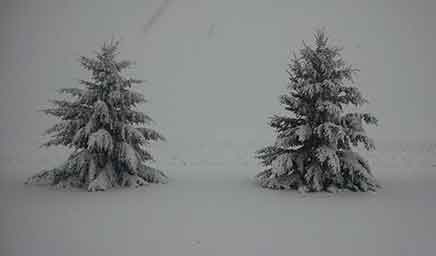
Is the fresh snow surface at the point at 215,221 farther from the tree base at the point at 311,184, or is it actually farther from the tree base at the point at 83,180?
A: the tree base at the point at 83,180

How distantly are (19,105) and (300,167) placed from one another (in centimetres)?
4380

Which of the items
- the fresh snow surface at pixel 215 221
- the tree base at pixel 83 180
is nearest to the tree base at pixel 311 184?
the fresh snow surface at pixel 215 221

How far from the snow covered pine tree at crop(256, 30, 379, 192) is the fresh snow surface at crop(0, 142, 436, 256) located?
75cm

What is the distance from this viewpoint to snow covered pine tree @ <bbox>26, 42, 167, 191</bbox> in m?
10.1

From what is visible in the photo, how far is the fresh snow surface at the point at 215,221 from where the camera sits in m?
5.04

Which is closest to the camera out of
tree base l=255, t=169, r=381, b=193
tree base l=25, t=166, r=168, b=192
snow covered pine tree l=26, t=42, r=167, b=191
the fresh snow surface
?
the fresh snow surface

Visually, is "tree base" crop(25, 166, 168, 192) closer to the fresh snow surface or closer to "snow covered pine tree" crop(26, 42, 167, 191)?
"snow covered pine tree" crop(26, 42, 167, 191)

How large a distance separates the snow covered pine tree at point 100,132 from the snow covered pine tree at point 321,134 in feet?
15.8

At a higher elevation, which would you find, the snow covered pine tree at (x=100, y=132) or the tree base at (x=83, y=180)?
the snow covered pine tree at (x=100, y=132)

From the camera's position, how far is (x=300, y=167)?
1025cm

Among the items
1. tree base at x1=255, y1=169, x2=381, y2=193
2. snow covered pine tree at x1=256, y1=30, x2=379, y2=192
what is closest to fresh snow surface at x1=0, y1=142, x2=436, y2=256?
tree base at x1=255, y1=169, x2=381, y2=193

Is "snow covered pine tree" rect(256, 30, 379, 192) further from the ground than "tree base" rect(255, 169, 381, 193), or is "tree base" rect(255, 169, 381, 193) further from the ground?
"snow covered pine tree" rect(256, 30, 379, 192)

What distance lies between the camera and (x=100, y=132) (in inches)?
387

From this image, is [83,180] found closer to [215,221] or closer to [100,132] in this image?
[100,132]
